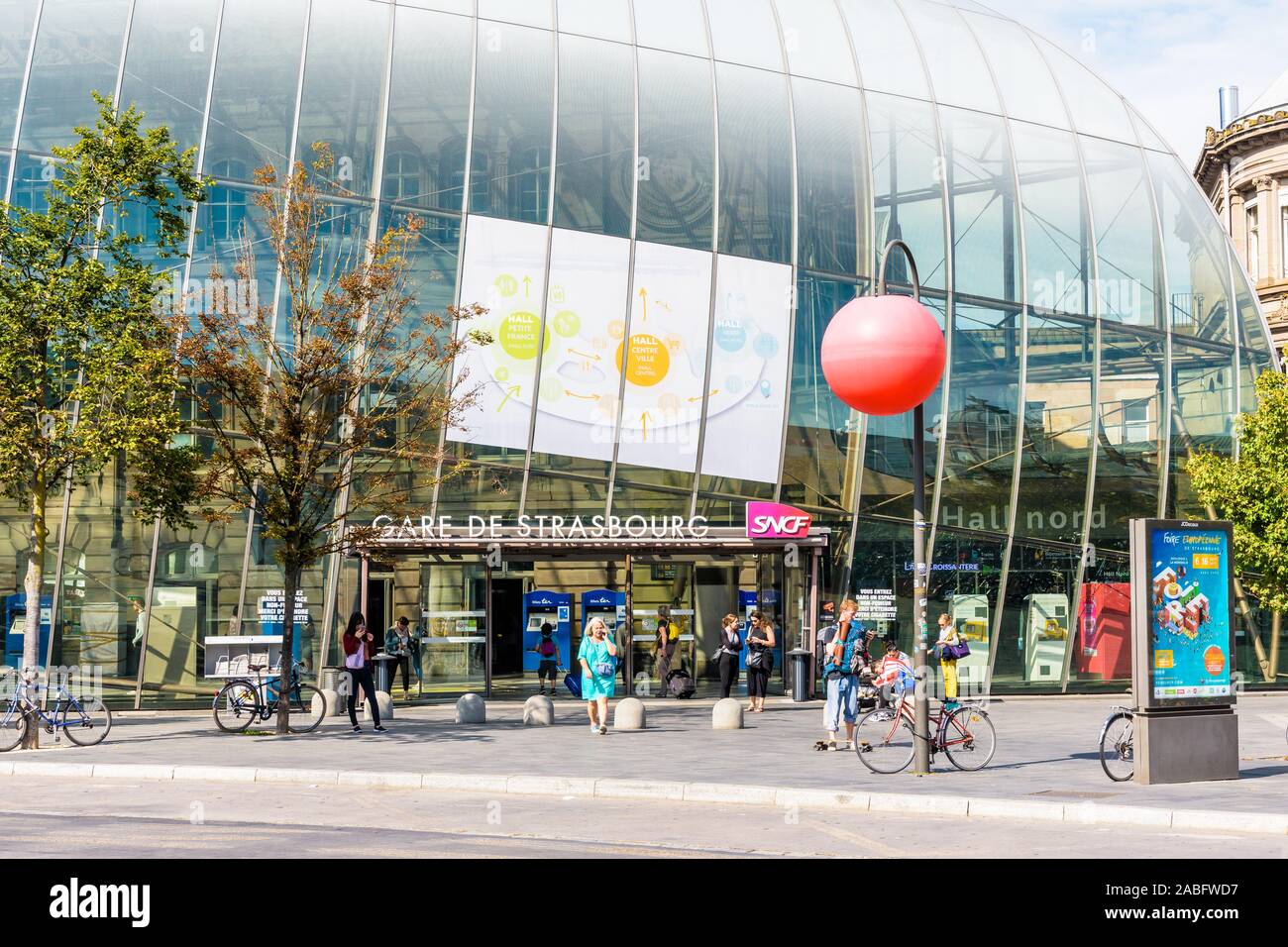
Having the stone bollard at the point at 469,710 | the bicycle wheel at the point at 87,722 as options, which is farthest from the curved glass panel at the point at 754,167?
the bicycle wheel at the point at 87,722

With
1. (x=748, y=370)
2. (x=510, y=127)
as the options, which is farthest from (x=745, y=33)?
(x=748, y=370)

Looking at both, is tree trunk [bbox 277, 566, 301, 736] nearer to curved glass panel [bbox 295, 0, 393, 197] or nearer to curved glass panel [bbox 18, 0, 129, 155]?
curved glass panel [bbox 295, 0, 393, 197]

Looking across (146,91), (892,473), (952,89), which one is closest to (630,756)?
(892,473)

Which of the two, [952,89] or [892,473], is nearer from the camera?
[892,473]

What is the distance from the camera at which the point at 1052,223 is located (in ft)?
111

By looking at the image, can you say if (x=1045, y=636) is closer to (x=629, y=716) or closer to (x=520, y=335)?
(x=629, y=716)

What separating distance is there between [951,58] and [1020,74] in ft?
6.74

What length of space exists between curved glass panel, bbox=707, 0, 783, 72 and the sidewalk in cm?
1526

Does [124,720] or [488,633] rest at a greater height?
[488,633]

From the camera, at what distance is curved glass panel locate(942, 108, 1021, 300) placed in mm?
32750

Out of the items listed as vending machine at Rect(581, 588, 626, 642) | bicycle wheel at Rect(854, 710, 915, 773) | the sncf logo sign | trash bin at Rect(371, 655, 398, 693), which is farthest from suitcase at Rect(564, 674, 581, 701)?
bicycle wheel at Rect(854, 710, 915, 773)

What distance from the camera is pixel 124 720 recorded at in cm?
2562
